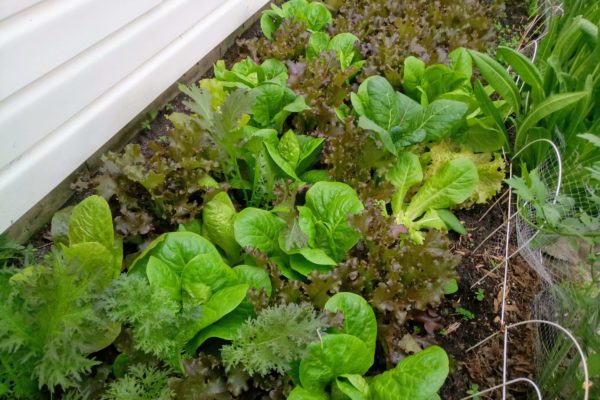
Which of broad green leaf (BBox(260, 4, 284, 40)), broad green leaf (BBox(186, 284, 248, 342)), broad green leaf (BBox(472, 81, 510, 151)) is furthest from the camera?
broad green leaf (BBox(260, 4, 284, 40))

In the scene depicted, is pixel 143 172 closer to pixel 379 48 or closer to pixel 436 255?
pixel 436 255

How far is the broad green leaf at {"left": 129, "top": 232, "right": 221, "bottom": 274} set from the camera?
169 centimetres

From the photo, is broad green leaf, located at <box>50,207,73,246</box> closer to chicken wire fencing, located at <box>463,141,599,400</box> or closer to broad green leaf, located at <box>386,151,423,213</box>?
broad green leaf, located at <box>386,151,423,213</box>

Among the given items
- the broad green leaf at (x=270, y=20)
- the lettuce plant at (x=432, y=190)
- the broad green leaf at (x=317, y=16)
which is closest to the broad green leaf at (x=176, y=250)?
the lettuce plant at (x=432, y=190)

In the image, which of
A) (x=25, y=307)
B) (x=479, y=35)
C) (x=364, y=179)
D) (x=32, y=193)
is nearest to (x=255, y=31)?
(x=479, y=35)

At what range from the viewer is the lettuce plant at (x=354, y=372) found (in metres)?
1.46

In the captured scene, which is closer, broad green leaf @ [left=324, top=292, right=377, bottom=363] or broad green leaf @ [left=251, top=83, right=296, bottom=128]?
broad green leaf @ [left=324, top=292, right=377, bottom=363]

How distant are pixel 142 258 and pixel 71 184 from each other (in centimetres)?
57

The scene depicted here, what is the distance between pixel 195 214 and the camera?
1.96 metres

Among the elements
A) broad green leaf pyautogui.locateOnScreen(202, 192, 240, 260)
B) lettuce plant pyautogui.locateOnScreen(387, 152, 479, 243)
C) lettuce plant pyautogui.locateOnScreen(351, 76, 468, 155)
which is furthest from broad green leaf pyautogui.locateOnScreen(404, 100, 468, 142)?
broad green leaf pyautogui.locateOnScreen(202, 192, 240, 260)

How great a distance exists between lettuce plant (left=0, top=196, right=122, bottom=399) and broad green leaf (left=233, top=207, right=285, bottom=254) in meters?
0.52

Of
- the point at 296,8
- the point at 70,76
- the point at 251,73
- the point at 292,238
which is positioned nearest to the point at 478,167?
the point at 292,238

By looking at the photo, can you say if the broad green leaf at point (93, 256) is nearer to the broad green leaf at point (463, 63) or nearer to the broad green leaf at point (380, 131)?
the broad green leaf at point (380, 131)

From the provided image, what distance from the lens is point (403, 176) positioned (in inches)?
87.8
